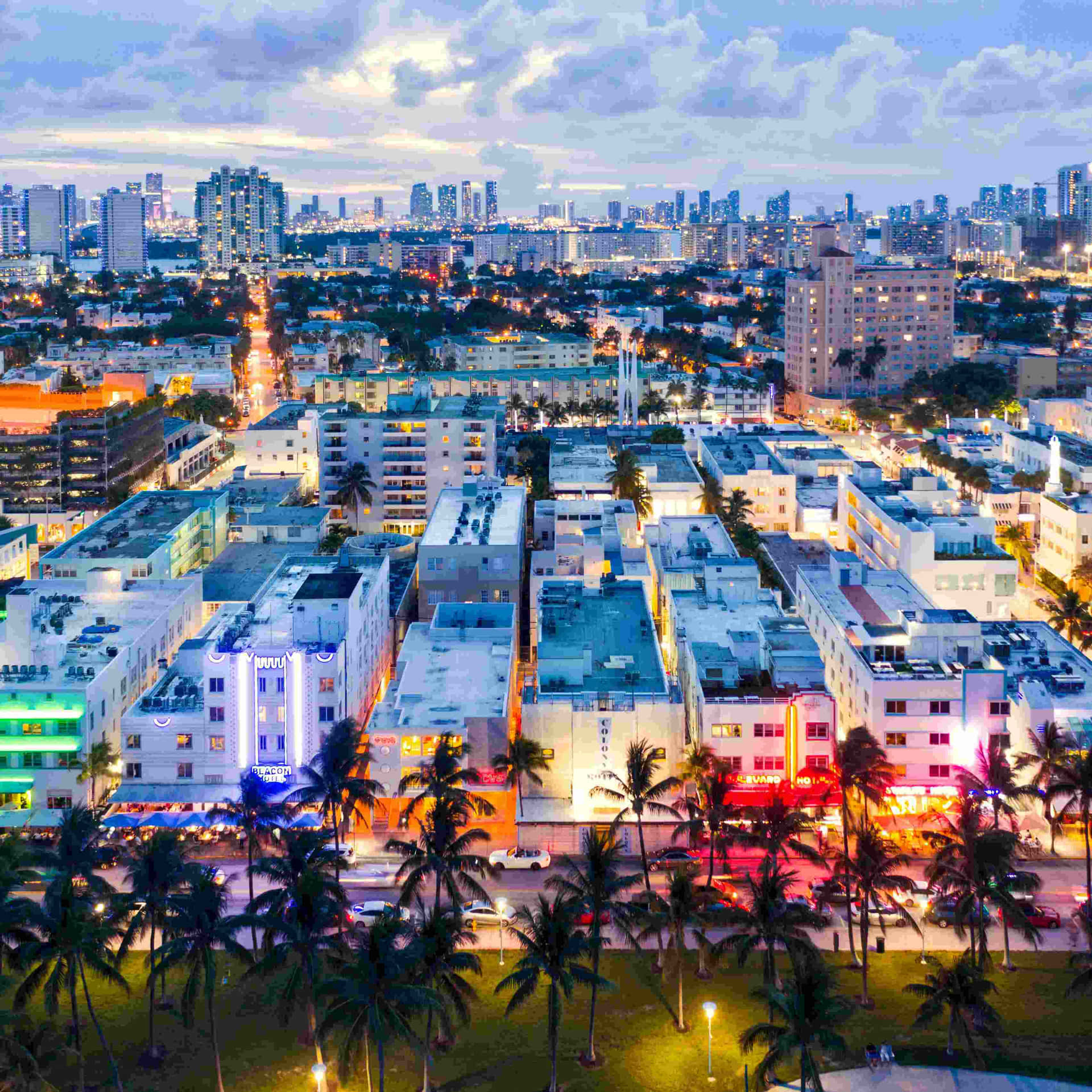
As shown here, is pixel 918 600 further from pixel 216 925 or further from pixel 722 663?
pixel 216 925

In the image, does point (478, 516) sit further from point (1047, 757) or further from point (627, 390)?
point (627, 390)

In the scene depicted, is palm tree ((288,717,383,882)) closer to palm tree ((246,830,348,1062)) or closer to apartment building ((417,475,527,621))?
palm tree ((246,830,348,1062))

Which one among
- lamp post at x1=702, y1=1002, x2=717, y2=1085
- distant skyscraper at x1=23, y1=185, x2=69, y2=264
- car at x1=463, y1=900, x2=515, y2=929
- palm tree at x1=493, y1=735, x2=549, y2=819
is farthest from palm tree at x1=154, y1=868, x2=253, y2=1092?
distant skyscraper at x1=23, y1=185, x2=69, y2=264

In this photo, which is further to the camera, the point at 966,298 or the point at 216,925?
the point at 966,298

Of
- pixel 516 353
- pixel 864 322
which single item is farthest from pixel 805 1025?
pixel 864 322

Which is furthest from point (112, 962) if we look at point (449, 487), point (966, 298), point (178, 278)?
point (178, 278)

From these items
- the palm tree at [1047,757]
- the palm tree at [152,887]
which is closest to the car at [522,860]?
the palm tree at [152,887]
